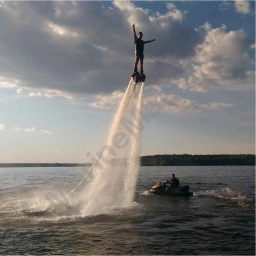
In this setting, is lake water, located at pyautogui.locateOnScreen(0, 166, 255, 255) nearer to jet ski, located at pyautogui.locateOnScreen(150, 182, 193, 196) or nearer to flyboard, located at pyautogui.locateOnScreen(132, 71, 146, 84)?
jet ski, located at pyautogui.locateOnScreen(150, 182, 193, 196)

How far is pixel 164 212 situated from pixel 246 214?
7612mm

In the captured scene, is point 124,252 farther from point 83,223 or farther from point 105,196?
point 105,196

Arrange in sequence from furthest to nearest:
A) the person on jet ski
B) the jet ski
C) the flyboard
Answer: the jet ski → the flyboard → the person on jet ski

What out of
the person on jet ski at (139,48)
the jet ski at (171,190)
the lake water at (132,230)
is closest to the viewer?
the lake water at (132,230)

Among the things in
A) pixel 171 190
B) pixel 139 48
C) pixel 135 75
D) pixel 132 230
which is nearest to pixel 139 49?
pixel 139 48

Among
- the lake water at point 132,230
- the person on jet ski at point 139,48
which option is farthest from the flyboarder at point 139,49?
the lake water at point 132,230

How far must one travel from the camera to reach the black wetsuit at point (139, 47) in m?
23.7

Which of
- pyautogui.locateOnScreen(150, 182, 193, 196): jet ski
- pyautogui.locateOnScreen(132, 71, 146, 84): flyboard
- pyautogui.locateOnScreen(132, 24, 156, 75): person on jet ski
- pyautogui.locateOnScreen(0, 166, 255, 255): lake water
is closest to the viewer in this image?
pyautogui.locateOnScreen(0, 166, 255, 255): lake water

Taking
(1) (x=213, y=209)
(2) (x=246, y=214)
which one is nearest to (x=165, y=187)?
(1) (x=213, y=209)

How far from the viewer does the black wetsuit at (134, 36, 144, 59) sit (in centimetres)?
2367

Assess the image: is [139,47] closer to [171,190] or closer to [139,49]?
[139,49]

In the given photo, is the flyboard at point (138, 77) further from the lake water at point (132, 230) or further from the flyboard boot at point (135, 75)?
the lake water at point (132, 230)

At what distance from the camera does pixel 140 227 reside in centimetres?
2384

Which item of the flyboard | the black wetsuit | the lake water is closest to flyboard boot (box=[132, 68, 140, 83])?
the flyboard
